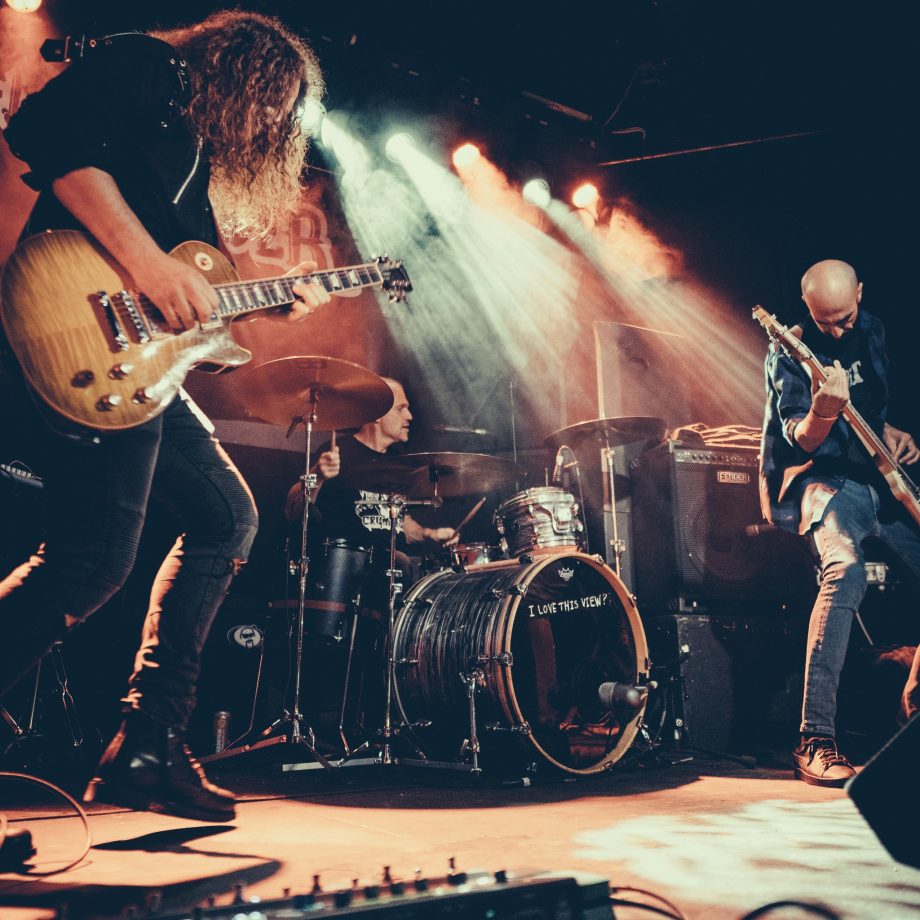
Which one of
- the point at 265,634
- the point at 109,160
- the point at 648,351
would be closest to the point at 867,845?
the point at 109,160

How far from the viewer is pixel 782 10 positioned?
5750mm

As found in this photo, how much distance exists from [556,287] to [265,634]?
4.26 metres

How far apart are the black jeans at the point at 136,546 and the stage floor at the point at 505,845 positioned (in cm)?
38

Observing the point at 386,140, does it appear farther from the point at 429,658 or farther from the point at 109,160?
the point at 109,160

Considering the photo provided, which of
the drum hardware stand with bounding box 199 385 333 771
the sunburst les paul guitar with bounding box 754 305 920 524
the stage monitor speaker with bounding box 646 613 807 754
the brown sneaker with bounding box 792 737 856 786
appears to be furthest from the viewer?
the stage monitor speaker with bounding box 646 613 807 754

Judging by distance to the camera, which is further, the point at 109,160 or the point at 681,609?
the point at 681,609

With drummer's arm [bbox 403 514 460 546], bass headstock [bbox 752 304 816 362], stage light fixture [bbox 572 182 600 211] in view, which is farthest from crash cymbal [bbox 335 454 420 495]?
stage light fixture [bbox 572 182 600 211]

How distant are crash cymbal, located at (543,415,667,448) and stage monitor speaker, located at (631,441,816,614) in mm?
177

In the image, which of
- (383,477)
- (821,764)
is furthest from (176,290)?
(821,764)

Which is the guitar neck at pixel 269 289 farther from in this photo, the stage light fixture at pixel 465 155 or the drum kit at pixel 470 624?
the stage light fixture at pixel 465 155

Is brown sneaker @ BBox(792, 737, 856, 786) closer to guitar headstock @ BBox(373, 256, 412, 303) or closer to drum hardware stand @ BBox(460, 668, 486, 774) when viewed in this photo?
drum hardware stand @ BBox(460, 668, 486, 774)

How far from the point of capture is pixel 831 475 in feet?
11.3

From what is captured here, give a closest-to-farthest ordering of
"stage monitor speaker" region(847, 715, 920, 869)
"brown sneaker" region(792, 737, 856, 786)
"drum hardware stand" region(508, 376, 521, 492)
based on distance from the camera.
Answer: "stage monitor speaker" region(847, 715, 920, 869) < "brown sneaker" region(792, 737, 856, 786) < "drum hardware stand" region(508, 376, 521, 492)

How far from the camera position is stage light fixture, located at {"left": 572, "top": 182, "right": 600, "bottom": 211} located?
23.3 ft
